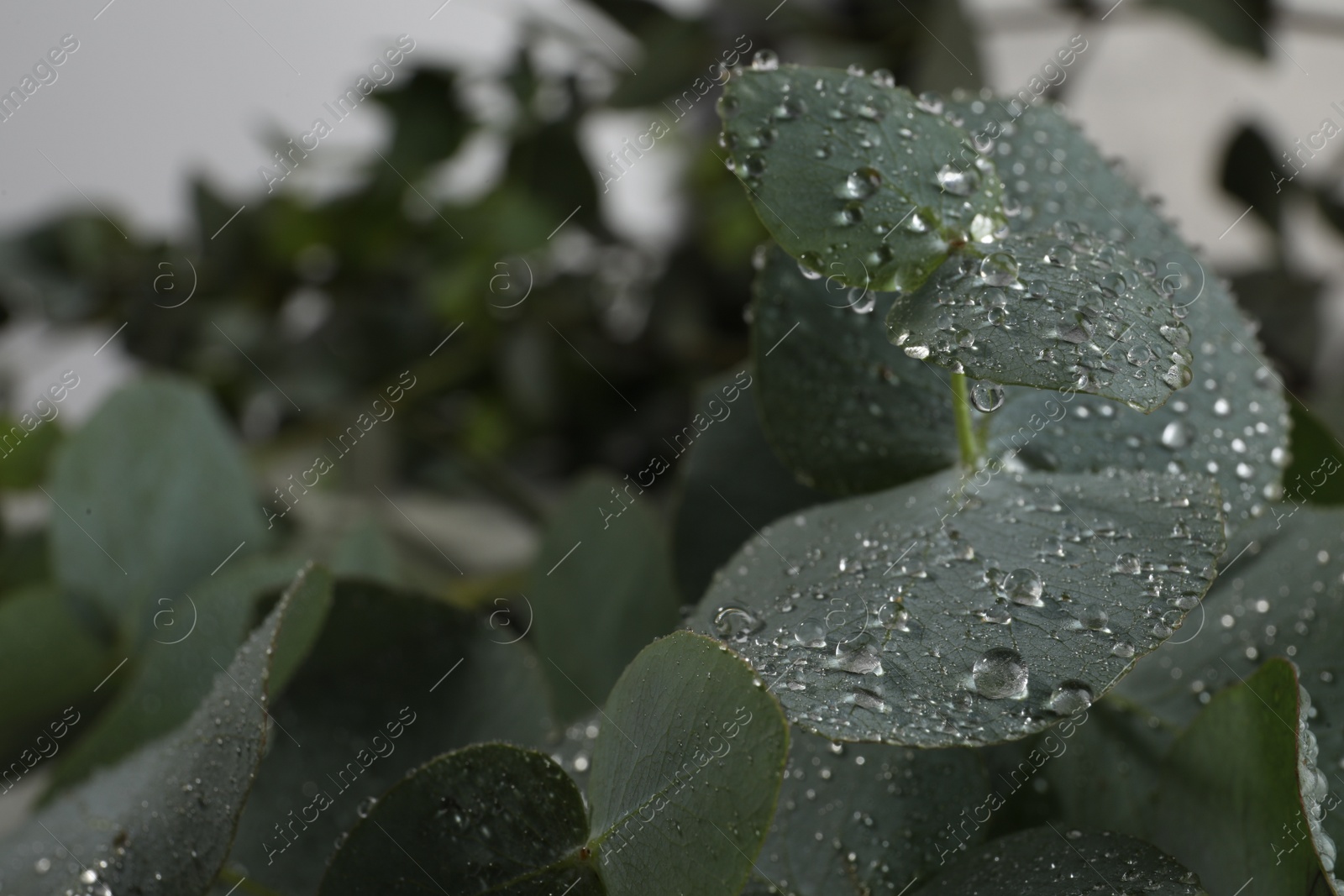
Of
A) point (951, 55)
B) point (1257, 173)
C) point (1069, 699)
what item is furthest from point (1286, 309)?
point (1069, 699)

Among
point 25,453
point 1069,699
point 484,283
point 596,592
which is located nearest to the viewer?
point 1069,699

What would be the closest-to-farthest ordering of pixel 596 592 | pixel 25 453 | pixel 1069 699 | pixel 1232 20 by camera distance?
pixel 1069 699
pixel 596 592
pixel 25 453
pixel 1232 20

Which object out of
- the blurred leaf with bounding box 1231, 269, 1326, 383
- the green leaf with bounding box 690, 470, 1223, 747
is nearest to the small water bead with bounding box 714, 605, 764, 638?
the green leaf with bounding box 690, 470, 1223, 747

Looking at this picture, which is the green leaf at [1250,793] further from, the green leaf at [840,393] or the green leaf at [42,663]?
the green leaf at [42,663]

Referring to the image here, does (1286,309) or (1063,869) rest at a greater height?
(1063,869)

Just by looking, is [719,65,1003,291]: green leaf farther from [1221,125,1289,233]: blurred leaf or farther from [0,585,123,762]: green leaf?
[1221,125,1289,233]: blurred leaf

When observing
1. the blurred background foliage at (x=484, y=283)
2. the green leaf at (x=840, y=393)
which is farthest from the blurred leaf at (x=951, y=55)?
the green leaf at (x=840, y=393)

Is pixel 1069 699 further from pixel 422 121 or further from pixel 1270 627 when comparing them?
pixel 422 121

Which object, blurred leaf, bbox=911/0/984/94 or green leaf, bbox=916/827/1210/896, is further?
blurred leaf, bbox=911/0/984/94
